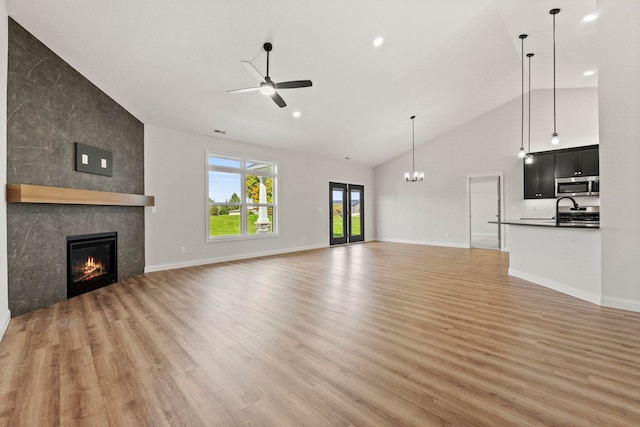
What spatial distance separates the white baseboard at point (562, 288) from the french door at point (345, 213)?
5451 millimetres

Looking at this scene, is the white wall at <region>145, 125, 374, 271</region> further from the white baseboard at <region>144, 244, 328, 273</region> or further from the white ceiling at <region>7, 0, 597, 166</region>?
the white ceiling at <region>7, 0, 597, 166</region>

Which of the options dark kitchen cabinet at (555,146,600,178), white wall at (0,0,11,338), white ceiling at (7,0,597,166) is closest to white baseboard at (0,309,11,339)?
white wall at (0,0,11,338)

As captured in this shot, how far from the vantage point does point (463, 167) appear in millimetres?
8555

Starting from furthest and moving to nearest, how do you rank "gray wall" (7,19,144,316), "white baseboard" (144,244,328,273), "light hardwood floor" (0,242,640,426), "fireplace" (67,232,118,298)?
"white baseboard" (144,244,328,273) < "fireplace" (67,232,118,298) < "gray wall" (7,19,144,316) < "light hardwood floor" (0,242,640,426)

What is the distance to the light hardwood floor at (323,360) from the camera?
5.11ft

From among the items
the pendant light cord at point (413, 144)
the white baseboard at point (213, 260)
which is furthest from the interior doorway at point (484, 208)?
the white baseboard at point (213, 260)

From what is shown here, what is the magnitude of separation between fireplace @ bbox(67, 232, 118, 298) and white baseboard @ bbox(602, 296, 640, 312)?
21.9 ft

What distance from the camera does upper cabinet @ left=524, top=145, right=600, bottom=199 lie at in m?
6.32

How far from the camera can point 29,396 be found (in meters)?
1.73

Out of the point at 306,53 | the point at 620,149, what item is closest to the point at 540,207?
the point at 620,149

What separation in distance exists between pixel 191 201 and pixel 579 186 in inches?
344

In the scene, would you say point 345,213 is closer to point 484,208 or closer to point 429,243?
point 429,243

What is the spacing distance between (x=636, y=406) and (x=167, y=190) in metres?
6.60

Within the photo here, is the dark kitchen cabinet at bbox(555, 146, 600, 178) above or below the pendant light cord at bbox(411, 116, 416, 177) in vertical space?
below
